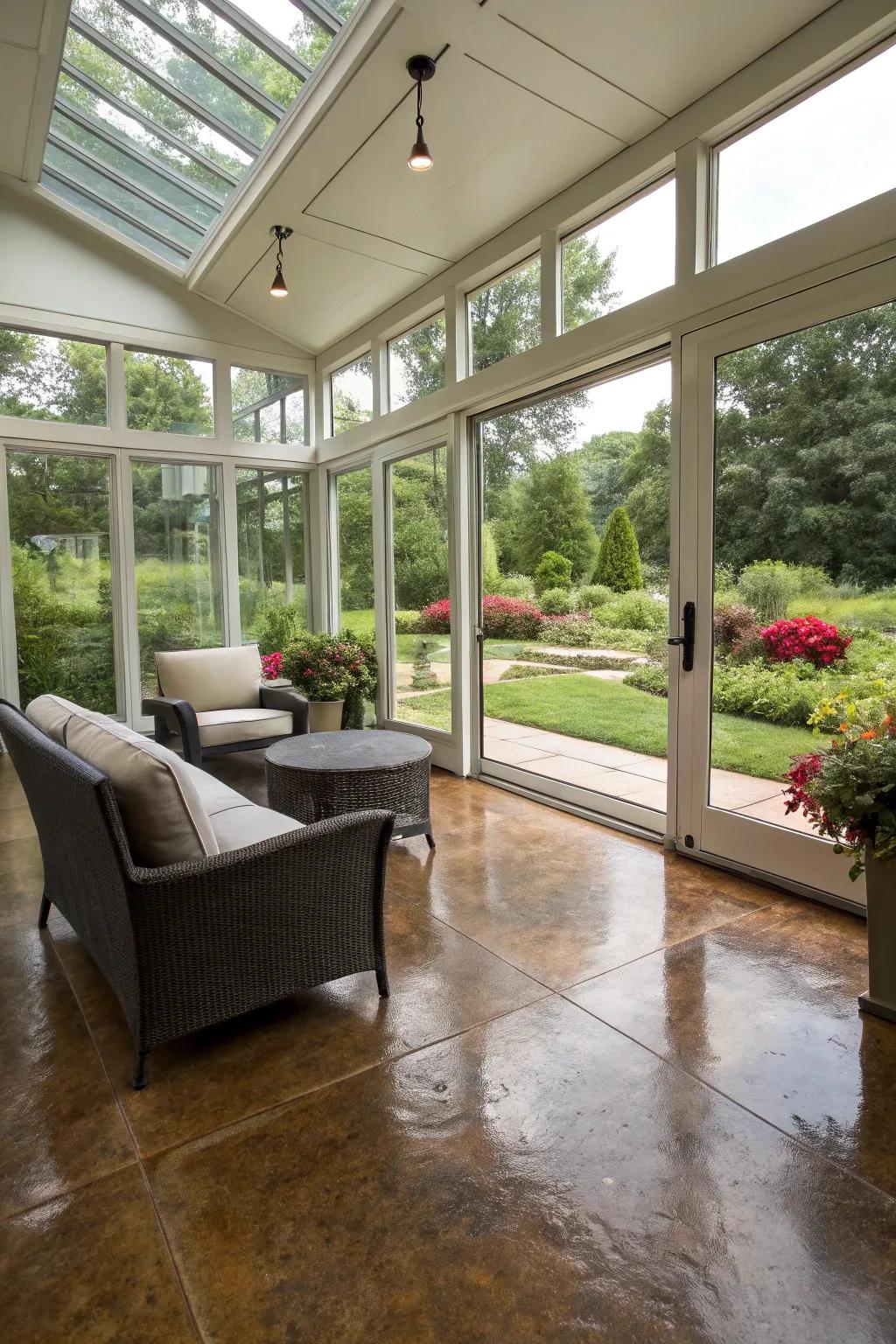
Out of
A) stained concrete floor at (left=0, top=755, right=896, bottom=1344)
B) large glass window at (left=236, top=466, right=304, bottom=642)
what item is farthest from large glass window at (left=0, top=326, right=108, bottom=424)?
stained concrete floor at (left=0, top=755, right=896, bottom=1344)

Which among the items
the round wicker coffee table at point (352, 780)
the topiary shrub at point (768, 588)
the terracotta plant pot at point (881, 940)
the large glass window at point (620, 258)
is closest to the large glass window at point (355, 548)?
the large glass window at point (620, 258)

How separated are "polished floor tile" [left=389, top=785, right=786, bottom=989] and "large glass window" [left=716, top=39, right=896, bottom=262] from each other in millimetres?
2651

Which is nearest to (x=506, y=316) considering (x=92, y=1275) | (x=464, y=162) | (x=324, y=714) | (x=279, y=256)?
(x=464, y=162)

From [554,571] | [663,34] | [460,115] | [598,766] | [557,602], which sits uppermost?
[460,115]

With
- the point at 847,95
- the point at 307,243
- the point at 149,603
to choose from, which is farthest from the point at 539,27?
the point at 149,603

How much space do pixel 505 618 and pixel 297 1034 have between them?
11.0 ft

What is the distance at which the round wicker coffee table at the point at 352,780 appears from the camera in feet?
11.1

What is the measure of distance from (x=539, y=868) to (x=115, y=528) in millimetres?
4425

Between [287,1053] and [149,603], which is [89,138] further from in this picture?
[287,1053]

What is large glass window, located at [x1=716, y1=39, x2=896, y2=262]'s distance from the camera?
2.76 meters

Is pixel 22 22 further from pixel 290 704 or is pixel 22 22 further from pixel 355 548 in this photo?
pixel 290 704

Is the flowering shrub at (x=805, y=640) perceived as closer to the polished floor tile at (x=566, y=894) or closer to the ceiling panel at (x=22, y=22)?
the polished floor tile at (x=566, y=894)

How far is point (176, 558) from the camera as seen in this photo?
6.35 metres

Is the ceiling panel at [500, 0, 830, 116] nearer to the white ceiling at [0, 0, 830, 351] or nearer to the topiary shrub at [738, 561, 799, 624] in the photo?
the white ceiling at [0, 0, 830, 351]
